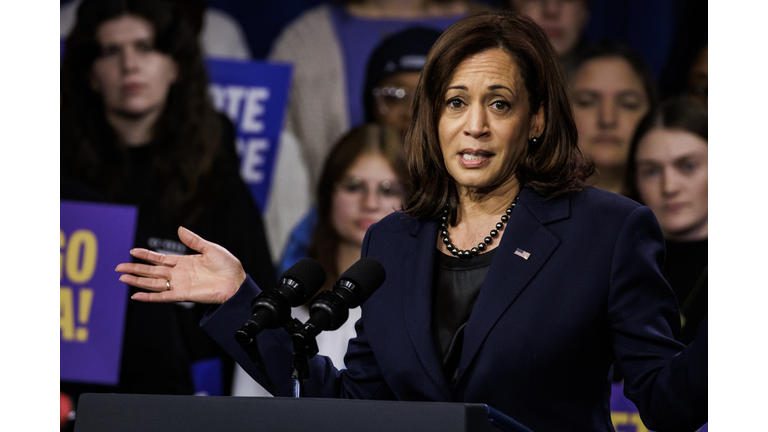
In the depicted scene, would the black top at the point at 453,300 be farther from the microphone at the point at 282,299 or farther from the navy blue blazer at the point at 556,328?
the microphone at the point at 282,299

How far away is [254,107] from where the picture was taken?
414 cm

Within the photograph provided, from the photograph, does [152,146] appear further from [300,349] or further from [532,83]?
[300,349]

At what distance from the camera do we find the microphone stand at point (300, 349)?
48.4 inches

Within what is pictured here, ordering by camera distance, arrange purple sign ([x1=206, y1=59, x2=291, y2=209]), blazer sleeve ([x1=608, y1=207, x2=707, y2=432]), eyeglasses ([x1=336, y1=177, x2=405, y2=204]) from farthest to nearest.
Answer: purple sign ([x1=206, y1=59, x2=291, y2=209]) < eyeglasses ([x1=336, y1=177, x2=405, y2=204]) < blazer sleeve ([x1=608, y1=207, x2=707, y2=432])

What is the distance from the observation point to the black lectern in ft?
3.48

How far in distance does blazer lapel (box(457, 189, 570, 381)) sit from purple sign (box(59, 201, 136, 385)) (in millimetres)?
2950

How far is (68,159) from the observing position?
13.6 ft

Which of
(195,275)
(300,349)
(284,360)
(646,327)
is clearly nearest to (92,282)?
(195,275)

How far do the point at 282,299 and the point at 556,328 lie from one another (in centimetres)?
55

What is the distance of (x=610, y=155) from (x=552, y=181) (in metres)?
2.47

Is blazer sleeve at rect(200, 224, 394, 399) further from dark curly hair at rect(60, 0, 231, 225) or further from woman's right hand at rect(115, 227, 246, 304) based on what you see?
dark curly hair at rect(60, 0, 231, 225)

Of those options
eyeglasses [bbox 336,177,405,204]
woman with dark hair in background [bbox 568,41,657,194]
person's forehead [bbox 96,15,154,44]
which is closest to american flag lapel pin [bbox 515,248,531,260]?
eyeglasses [bbox 336,177,405,204]

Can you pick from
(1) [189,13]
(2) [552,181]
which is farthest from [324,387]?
(1) [189,13]
